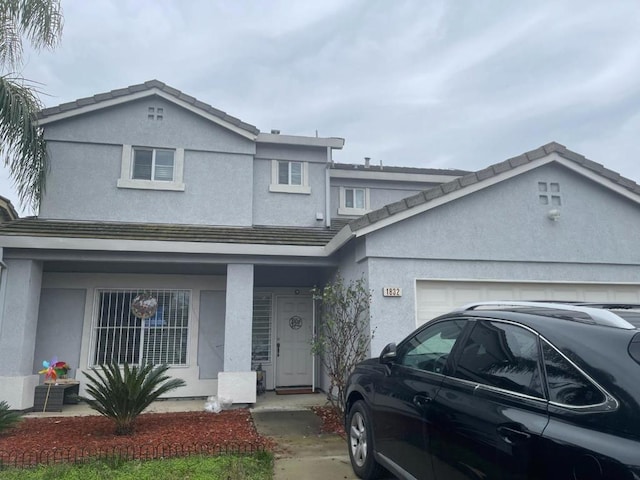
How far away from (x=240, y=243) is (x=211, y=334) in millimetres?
2627

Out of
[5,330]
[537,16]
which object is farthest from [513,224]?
[5,330]

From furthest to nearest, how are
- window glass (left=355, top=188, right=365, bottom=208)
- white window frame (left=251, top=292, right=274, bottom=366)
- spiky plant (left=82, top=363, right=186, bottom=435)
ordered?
window glass (left=355, top=188, right=365, bottom=208) → white window frame (left=251, top=292, right=274, bottom=366) → spiky plant (left=82, top=363, right=186, bottom=435)

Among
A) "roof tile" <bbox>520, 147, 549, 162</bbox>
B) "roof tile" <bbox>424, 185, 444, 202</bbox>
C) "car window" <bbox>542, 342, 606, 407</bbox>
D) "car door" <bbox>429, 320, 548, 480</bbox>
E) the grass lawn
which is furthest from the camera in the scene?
"roof tile" <bbox>520, 147, 549, 162</bbox>

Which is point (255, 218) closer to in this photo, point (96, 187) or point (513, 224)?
point (96, 187)

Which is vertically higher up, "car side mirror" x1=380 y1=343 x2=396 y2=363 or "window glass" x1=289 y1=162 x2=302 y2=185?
"window glass" x1=289 y1=162 x2=302 y2=185

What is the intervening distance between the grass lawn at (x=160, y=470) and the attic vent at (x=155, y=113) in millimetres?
8017

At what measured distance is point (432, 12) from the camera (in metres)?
9.87

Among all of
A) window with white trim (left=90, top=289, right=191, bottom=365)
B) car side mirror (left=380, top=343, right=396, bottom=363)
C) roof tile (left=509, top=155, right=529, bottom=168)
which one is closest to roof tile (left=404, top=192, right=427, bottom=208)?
roof tile (left=509, top=155, right=529, bottom=168)

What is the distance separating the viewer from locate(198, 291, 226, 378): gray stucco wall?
10359mm

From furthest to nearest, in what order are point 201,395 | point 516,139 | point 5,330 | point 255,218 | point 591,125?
1. point 516,139
2. point 591,125
3. point 255,218
4. point 201,395
5. point 5,330

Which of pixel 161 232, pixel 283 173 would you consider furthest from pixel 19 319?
pixel 283 173

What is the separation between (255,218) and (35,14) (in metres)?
5.95

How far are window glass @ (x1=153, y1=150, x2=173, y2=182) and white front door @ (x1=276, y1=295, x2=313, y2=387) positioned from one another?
4022mm

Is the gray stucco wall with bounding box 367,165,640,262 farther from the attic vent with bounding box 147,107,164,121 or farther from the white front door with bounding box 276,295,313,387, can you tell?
the attic vent with bounding box 147,107,164,121
